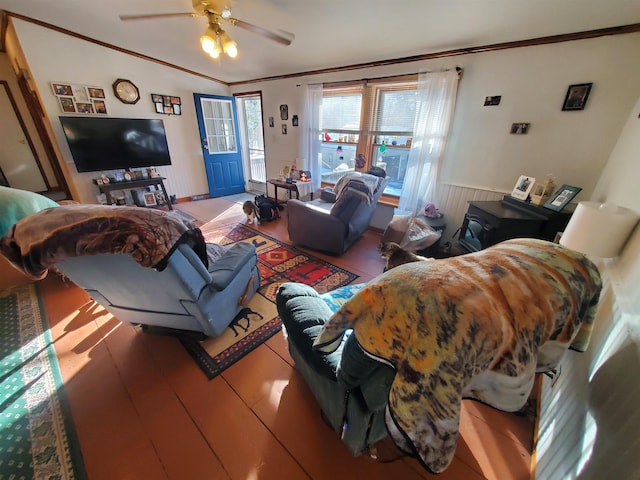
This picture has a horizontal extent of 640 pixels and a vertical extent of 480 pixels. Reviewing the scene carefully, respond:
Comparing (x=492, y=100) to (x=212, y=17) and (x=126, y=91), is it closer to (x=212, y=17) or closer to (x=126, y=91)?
(x=212, y=17)

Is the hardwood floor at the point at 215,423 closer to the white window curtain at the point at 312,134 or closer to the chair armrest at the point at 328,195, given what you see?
the chair armrest at the point at 328,195

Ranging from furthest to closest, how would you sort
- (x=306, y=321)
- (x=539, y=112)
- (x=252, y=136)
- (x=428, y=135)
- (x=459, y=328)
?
(x=252, y=136)
(x=428, y=135)
(x=539, y=112)
(x=306, y=321)
(x=459, y=328)

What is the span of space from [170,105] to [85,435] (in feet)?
15.3

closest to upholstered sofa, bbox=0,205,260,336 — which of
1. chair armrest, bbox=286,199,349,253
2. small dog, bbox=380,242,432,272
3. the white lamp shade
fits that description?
small dog, bbox=380,242,432,272

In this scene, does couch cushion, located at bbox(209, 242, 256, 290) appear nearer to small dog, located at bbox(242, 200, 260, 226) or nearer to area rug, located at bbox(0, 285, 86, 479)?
area rug, located at bbox(0, 285, 86, 479)

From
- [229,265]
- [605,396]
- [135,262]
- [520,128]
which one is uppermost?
[520,128]

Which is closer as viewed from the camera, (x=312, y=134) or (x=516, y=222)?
(x=516, y=222)

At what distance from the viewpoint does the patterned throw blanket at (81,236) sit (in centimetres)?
89

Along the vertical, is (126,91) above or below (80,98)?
above

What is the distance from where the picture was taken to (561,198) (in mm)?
1815

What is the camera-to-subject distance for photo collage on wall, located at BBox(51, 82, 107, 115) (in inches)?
123

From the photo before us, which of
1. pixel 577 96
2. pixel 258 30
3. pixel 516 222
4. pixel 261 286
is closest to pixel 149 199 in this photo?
pixel 261 286

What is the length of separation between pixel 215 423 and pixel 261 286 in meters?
1.12

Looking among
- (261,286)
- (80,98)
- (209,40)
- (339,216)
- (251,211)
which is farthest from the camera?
(251,211)
